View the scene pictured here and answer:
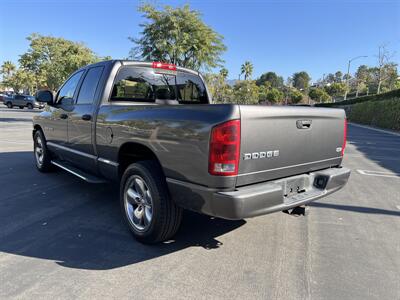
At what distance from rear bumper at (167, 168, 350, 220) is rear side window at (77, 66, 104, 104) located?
2.07 meters

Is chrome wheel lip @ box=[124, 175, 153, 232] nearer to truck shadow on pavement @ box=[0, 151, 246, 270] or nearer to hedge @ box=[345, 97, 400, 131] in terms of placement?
truck shadow on pavement @ box=[0, 151, 246, 270]

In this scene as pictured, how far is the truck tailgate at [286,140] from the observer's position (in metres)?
2.58

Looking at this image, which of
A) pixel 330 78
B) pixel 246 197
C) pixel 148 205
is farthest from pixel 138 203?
pixel 330 78

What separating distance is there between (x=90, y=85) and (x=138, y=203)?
6.55 ft

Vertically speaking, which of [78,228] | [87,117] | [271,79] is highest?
[271,79]

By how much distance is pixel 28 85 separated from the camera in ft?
213

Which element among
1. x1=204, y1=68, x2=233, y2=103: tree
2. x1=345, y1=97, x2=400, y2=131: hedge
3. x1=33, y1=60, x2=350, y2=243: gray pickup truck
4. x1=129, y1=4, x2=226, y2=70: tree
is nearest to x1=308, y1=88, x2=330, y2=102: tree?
x1=345, y1=97, x2=400, y2=131: hedge

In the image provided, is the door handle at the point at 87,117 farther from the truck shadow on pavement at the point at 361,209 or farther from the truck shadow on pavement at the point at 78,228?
the truck shadow on pavement at the point at 361,209

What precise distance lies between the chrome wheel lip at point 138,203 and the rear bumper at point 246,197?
466mm

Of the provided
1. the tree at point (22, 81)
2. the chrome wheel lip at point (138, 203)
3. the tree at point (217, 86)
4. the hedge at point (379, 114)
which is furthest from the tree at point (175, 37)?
the tree at point (22, 81)

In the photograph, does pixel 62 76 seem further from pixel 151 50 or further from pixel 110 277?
pixel 110 277

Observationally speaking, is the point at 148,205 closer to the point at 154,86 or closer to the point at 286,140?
the point at 286,140

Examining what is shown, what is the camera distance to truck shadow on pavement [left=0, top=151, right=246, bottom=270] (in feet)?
10.1

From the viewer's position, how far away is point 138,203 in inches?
134
